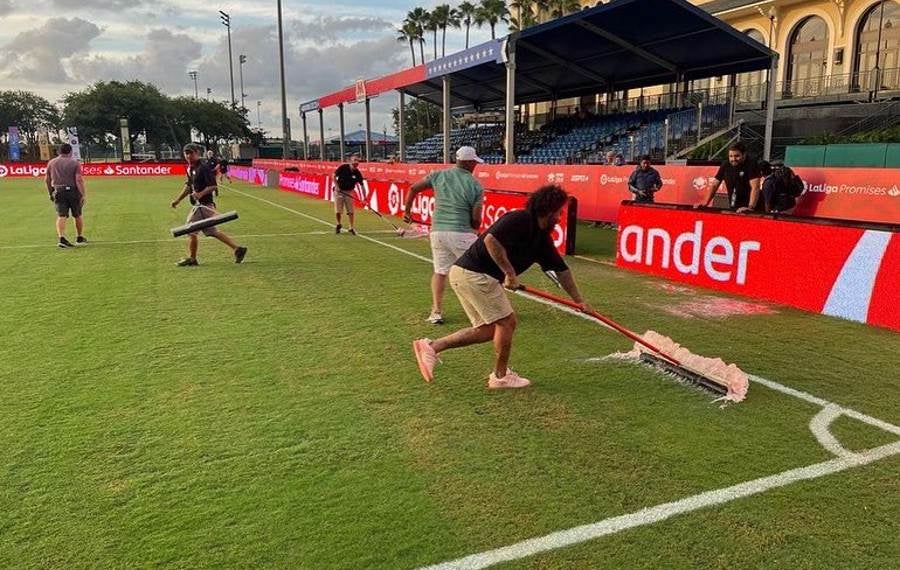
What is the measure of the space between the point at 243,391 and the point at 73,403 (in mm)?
1164

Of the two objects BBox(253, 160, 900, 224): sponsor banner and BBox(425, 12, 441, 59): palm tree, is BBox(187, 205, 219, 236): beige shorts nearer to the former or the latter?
BBox(253, 160, 900, 224): sponsor banner

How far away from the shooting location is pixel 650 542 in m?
3.14

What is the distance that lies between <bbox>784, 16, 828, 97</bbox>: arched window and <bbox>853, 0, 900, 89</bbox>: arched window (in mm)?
1637

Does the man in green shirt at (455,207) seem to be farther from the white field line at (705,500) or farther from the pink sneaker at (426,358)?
the white field line at (705,500)

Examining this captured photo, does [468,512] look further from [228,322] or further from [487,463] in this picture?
[228,322]

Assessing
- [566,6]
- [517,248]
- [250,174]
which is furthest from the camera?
[566,6]

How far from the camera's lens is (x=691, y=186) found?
1476cm

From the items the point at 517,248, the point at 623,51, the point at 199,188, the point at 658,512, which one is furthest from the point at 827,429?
the point at 623,51

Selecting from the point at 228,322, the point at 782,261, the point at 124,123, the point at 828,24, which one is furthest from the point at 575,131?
the point at 124,123

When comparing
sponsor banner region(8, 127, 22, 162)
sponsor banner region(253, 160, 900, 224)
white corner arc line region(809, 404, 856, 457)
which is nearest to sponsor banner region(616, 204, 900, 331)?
sponsor banner region(253, 160, 900, 224)

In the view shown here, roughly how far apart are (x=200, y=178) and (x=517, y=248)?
7.48 m

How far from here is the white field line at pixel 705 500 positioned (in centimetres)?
304

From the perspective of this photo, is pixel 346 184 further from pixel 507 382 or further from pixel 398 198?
pixel 507 382

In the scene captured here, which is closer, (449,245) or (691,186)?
(449,245)
